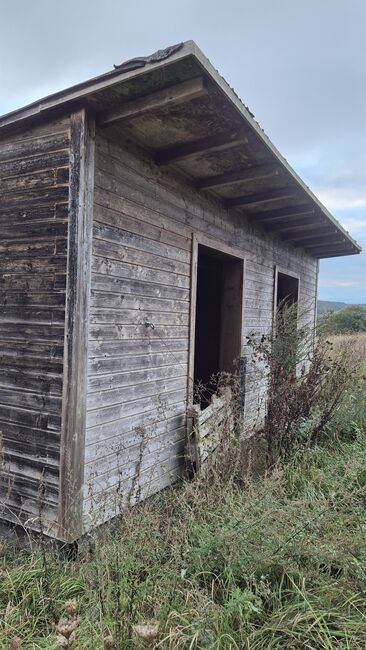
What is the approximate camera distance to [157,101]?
2102 millimetres

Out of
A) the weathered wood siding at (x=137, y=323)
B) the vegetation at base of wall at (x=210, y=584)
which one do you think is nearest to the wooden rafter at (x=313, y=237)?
the weathered wood siding at (x=137, y=323)

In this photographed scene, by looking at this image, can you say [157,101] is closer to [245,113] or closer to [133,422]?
[245,113]

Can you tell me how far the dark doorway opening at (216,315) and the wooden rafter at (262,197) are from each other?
0.58 m

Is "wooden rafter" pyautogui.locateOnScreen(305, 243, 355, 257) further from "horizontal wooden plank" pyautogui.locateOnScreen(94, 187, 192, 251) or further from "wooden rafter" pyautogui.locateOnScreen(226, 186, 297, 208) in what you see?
"horizontal wooden plank" pyautogui.locateOnScreen(94, 187, 192, 251)

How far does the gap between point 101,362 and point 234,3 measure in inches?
193

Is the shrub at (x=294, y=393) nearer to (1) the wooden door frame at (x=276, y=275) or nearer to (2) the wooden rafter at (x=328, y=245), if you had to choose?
(1) the wooden door frame at (x=276, y=275)

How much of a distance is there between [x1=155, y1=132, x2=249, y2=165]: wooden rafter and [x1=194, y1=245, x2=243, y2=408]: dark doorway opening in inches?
45.0

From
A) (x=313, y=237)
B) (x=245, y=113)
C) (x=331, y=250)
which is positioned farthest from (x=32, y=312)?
(x=331, y=250)

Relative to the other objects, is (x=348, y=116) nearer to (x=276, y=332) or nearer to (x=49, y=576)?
(x=276, y=332)

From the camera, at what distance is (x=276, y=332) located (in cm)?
445

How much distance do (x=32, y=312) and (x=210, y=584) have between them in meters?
1.94

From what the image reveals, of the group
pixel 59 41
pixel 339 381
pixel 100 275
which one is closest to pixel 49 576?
pixel 100 275

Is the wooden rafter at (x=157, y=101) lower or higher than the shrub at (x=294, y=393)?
higher

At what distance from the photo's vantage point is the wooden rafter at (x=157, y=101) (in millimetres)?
1952
